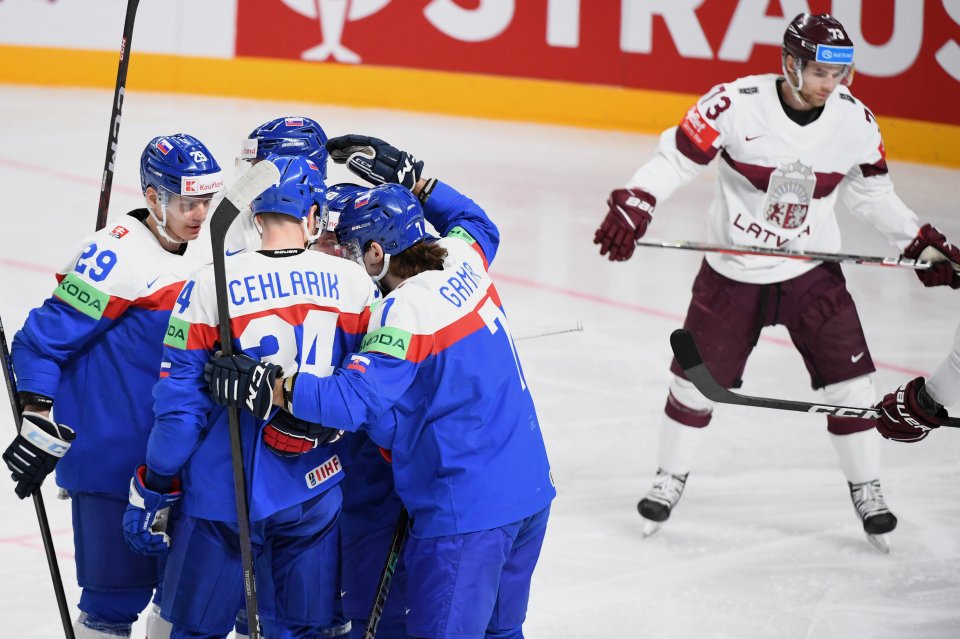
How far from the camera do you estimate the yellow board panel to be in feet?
33.0

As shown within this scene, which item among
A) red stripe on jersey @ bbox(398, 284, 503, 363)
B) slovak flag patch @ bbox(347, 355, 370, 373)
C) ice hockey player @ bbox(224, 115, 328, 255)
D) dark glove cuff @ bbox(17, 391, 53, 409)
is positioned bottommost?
dark glove cuff @ bbox(17, 391, 53, 409)

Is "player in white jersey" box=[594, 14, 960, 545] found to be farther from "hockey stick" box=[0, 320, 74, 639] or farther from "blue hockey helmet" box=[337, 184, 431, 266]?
"hockey stick" box=[0, 320, 74, 639]

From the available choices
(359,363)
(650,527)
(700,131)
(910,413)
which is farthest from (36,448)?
(700,131)

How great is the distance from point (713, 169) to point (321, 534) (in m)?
6.95

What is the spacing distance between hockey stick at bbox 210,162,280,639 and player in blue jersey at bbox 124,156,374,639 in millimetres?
50

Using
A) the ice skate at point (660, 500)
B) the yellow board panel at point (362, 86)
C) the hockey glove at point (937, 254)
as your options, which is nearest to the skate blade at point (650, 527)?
the ice skate at point (660, 500)

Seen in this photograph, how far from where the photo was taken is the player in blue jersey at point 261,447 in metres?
2.62

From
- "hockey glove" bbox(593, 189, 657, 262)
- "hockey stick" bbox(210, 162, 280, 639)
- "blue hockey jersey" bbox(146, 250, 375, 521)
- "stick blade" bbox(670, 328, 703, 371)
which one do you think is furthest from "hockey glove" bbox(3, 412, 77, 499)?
"hockey glove" bbox(593, 189, 657, 262)

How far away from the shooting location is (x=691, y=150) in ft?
14.5

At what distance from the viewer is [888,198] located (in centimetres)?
444

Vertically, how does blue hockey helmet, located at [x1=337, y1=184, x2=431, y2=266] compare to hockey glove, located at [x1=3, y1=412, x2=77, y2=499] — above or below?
above

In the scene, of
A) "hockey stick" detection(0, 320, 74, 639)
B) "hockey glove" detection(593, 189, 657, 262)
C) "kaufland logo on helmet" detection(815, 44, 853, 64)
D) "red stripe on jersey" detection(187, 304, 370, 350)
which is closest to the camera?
"red stripe on jersey" detection(187, 304, 370, 350)

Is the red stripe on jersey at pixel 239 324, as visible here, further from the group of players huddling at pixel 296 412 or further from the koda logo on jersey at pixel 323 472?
the koda logo on jersey at pixel 323 472

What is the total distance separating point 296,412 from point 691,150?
87.9 inches
